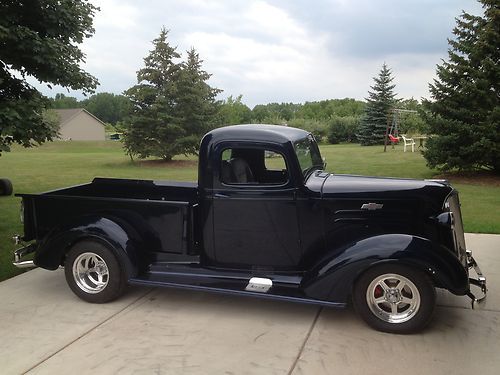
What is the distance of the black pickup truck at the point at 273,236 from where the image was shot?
3.87 m

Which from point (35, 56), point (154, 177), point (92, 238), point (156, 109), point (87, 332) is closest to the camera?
point (87, 332)

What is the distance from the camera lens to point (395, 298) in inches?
153

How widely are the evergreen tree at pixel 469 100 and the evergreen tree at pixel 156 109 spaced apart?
11.6m

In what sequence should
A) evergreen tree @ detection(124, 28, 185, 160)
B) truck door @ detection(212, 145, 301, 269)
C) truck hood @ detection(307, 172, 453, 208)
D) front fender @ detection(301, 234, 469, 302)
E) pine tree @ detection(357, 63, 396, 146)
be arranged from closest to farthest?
front fender @ detection(301, 234, 469, 302) → truck hood @ detection(307, 172, 453, 208) → truck door @ detection(212, 145, 301, 269) → evergreen tree @ detection(124, 28, 185, 160) → pine tree @ detection(357, 63, 396, 146)

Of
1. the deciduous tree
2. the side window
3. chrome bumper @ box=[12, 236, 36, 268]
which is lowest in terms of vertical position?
chrome bumper @ box=[12, 236, 36, 268]

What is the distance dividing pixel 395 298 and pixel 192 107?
63.1 feet

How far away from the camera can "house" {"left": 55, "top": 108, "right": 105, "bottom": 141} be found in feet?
241

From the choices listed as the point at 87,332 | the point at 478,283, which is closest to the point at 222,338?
the point at 87,332

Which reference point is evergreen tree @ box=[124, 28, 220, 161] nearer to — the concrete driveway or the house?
the concrete driveway

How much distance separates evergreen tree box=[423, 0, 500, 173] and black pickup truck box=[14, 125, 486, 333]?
387 inches

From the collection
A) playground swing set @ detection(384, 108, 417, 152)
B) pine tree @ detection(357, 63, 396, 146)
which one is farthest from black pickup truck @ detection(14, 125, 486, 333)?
pine tree @ detection(357, 63, 396, 146)

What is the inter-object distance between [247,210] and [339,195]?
855 mm

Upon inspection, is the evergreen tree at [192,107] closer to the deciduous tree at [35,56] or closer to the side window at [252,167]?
the deciduous tree at [35,56]

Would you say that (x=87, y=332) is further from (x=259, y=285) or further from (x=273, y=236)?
(x=273, y=236)
